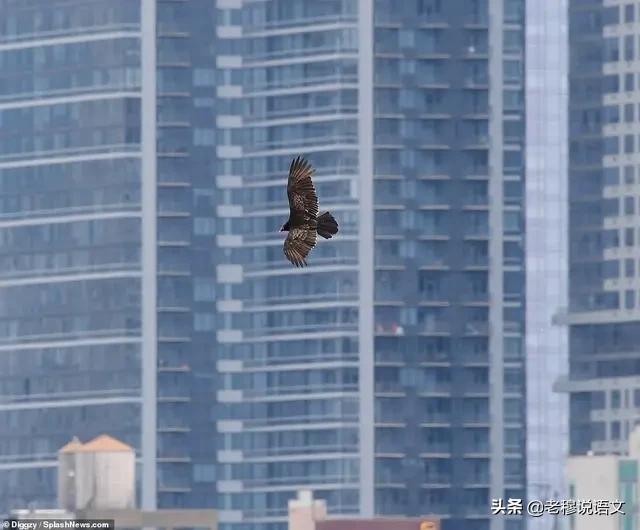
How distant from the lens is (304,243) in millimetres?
47406

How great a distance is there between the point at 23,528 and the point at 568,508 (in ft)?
171

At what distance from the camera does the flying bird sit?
1850 inches

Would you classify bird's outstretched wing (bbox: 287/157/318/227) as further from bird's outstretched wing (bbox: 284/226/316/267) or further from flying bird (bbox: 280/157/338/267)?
bird's outstretched wing (bbox: 284/226/316/267)

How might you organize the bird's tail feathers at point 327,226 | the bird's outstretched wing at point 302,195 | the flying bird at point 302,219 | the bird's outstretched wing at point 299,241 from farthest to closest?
the bird's outstretched wing at point 299,241, the bird's outstretched wing at point 302,195, the flying bird at point 302,219, the bird's tail feathers at point 327,226

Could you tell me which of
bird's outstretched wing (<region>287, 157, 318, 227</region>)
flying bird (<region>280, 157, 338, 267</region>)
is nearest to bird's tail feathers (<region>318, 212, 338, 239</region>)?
flying bird (<region>280, 157, 338, 267</region>)

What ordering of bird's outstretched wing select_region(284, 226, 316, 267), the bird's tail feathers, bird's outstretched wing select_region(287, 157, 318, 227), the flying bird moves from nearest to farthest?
the bird's tail feathers
the flying bird
bird's outstretched wing select_region(287, 157, 318, 227)
bird's outstretched wing select_region(284, 226, 316, 267)

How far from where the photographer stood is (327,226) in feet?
155

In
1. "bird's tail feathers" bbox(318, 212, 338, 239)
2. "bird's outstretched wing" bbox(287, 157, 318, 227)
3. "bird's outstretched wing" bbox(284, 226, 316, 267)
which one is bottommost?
A: "bird's outstretched wing" bbox(284, 226, 316, 267)

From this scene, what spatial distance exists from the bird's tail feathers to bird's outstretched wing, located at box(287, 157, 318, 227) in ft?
0.41

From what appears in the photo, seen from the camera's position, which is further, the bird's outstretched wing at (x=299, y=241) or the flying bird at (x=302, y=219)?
the bird's outstretched wing at (x=299, y=241)

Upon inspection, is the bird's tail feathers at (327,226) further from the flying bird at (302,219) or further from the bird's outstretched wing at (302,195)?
the bird's outstretched wing at (302,195)

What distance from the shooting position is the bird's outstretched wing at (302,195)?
47.1m

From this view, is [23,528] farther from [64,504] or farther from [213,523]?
[213,523]

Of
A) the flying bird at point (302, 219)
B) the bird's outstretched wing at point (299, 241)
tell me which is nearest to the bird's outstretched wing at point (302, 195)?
the flying bird at point (302, 219)
